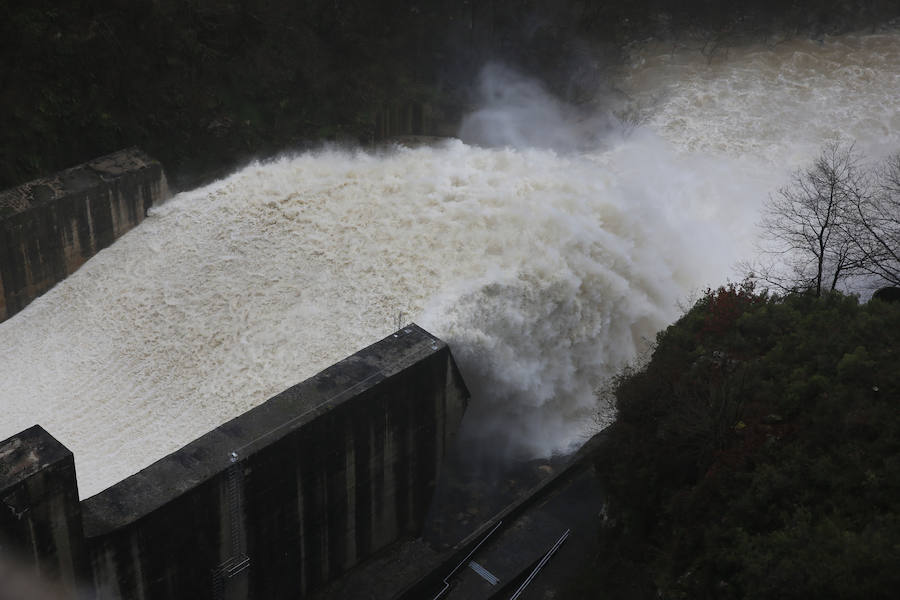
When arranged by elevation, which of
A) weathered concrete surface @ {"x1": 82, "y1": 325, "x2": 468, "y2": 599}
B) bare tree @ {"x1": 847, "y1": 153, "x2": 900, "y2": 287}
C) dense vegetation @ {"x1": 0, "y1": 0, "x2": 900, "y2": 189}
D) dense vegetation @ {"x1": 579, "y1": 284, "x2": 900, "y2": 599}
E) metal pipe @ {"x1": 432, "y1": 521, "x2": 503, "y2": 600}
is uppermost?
dense vegetation @ {"x1": 0, "y1": 0, "x2": 900, "y2": 189}

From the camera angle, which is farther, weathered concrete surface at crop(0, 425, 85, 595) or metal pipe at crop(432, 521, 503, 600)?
metal pipe at crop(432, 521, 503, 600)

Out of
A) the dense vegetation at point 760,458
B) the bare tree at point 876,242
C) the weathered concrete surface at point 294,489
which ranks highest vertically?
the bare tree at point 876,242

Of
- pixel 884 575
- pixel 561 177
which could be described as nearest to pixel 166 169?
pixel 561 177

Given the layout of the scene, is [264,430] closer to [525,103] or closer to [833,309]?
[833,309]

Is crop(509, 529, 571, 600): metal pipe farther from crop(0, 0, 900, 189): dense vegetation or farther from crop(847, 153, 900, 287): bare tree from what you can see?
crop(0, 0, 900, 189): dense vegetation

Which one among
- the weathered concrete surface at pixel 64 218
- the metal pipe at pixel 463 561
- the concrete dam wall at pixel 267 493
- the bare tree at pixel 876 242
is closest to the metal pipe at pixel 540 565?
the metal pipe at pixel 463 561

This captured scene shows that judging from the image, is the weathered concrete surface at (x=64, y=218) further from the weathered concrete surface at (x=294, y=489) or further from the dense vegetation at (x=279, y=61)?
the weathered concrete surface at (x=294, y=489)

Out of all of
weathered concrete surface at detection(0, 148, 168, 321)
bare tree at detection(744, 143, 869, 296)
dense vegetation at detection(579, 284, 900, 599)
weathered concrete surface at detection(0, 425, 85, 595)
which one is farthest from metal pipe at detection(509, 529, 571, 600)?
weathered concrete surface at detection(0, 148, 168, 321)
